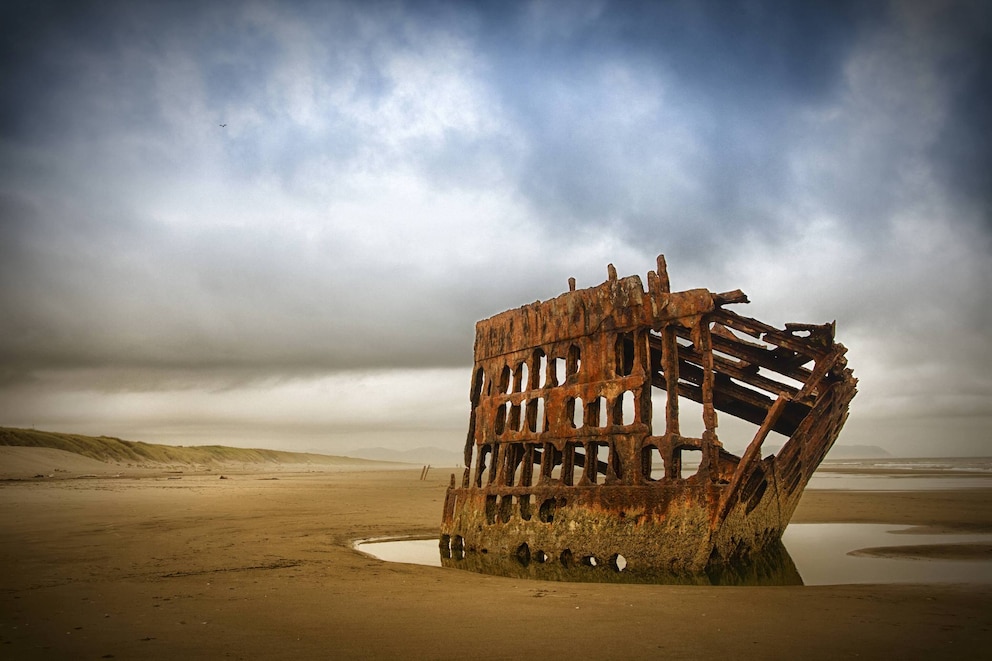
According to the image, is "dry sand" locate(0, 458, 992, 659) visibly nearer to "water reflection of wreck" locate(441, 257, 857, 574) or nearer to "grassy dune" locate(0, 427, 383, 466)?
"water reflection of wreck" locate(441, 257, 857, 574)

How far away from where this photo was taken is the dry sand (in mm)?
4453

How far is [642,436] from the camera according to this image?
24.8 feet

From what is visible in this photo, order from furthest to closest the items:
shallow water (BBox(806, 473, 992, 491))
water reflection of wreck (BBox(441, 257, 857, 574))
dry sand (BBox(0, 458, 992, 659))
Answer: shallow water (BBox(806, 473, 992, 491)) < water reflection of wreck (BBox(441, 257, 857, 574)) < dry sand (BBox(0, 458, 992, 659))

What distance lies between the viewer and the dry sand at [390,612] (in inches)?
175

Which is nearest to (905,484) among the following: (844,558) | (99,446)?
(844,558)

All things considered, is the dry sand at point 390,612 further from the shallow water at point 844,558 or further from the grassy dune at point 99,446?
the grassy dune at point 99,446

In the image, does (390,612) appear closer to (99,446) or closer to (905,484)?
(905,484)

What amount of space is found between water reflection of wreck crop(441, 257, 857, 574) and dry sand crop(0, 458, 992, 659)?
79 centimetres

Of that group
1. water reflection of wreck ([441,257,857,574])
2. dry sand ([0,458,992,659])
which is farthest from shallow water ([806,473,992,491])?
dry sand ([0,458,992,659])

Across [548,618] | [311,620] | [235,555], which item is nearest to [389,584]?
[311,620]

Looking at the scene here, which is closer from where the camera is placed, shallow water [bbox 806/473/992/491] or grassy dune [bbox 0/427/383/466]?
shallow water [bbox 806/473/992/491]

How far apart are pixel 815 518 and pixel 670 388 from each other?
10260 millimetres

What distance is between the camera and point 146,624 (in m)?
5.17

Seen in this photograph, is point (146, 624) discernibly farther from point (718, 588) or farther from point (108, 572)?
point (718, 588)
